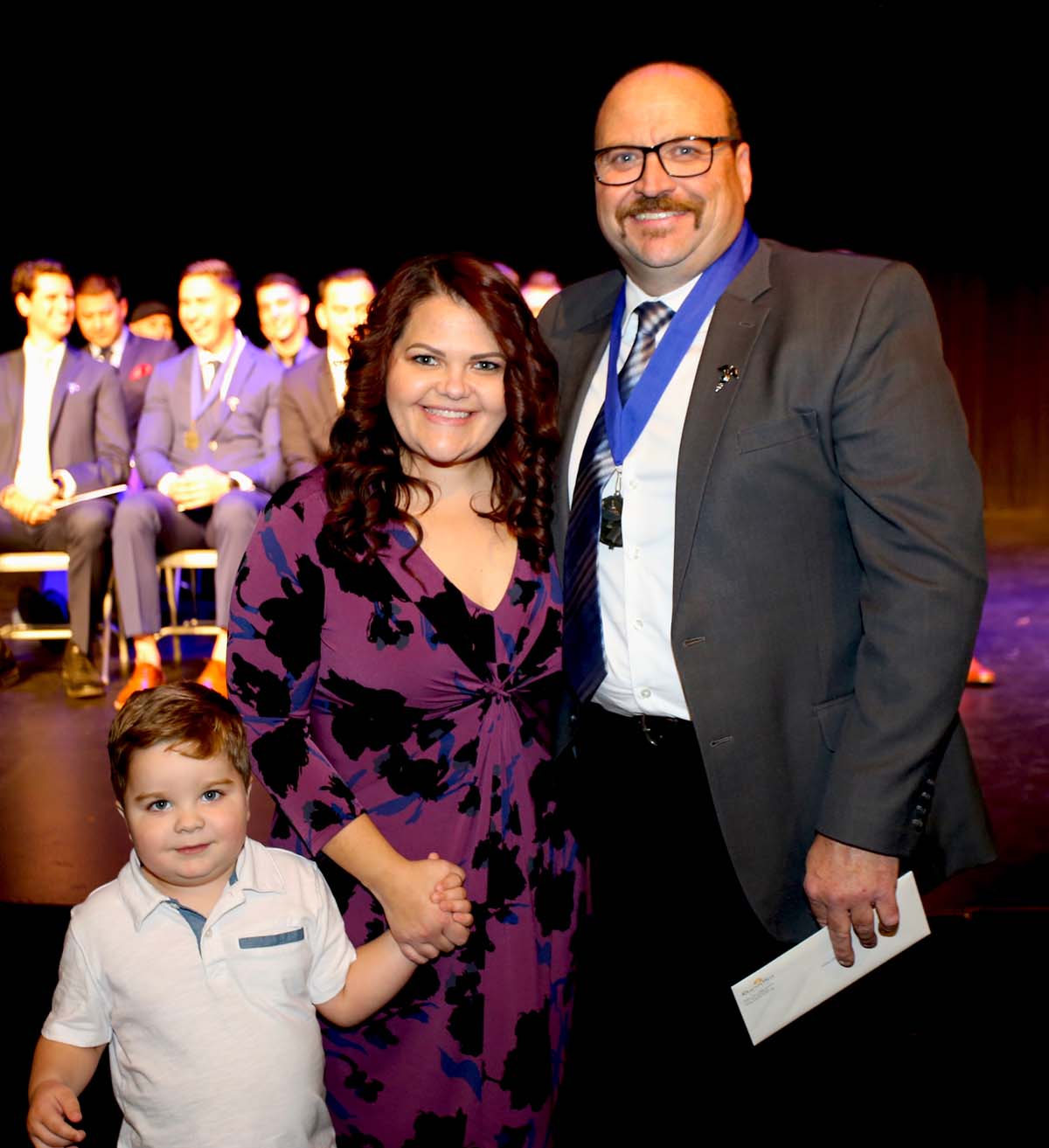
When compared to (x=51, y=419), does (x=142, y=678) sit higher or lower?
lower

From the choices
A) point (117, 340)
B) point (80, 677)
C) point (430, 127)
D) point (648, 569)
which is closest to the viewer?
point (648, 569)

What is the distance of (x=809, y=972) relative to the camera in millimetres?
1723

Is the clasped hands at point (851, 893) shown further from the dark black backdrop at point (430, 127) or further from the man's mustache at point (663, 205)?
the dark black backdrop at point (430, 127)

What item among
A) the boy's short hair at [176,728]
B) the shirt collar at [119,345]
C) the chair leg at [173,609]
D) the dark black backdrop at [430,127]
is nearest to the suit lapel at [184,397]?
the chair leg at [173,609]

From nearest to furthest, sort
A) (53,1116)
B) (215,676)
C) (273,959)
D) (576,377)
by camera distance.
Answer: (53,1116)
(273,959)
(576,377)
(215,676)

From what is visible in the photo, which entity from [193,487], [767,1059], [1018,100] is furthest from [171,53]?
[767,1059]

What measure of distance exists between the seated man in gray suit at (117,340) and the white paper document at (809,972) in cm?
564

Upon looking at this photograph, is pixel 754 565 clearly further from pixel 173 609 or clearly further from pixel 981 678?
pixel 173 609

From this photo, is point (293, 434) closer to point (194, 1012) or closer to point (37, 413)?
point (37, 413)

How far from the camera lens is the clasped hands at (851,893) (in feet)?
5.50

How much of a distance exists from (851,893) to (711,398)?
2.46 ft

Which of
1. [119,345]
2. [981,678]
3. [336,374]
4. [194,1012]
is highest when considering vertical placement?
[119,345]

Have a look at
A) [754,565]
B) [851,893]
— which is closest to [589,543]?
[754,565]

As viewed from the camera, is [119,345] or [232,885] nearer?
[232,885]
